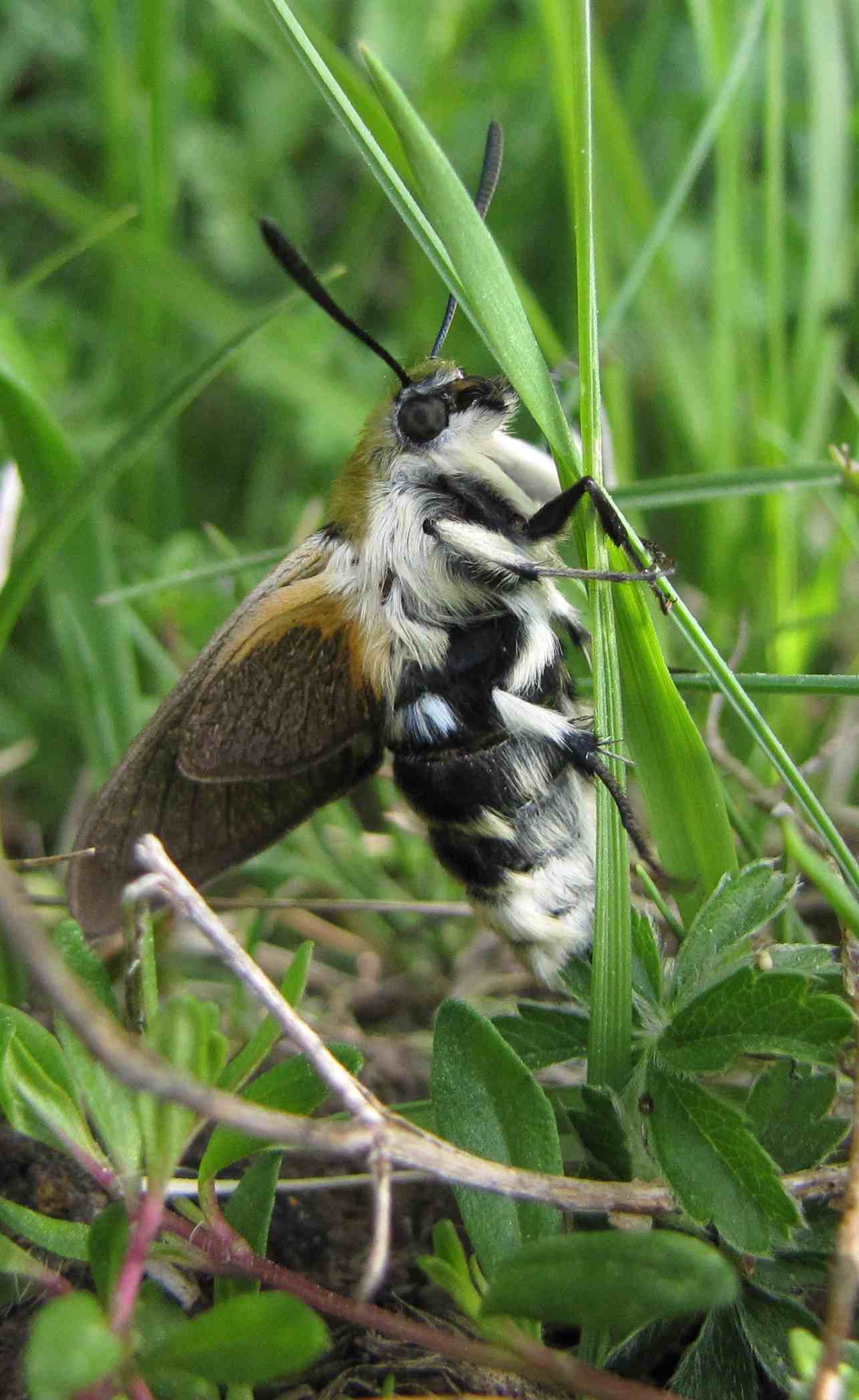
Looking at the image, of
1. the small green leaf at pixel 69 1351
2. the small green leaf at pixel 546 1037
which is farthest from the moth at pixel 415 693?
the small green leaf at pixel 69 1351

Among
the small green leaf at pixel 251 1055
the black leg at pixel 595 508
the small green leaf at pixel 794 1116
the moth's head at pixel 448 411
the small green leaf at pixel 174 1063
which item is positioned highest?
the moth's head at pixel 448 411

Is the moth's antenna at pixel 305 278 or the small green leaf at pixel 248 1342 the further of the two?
the moth's antenna at pixel 305 278

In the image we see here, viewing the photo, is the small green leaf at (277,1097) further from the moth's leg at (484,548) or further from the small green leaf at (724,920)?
the moth's leg at (484,548)

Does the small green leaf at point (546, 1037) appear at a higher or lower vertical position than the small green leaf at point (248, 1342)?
lower

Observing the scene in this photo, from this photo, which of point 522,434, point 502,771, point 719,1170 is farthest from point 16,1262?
point 522,434

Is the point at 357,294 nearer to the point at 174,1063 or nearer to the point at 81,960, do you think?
the point at 81,960
